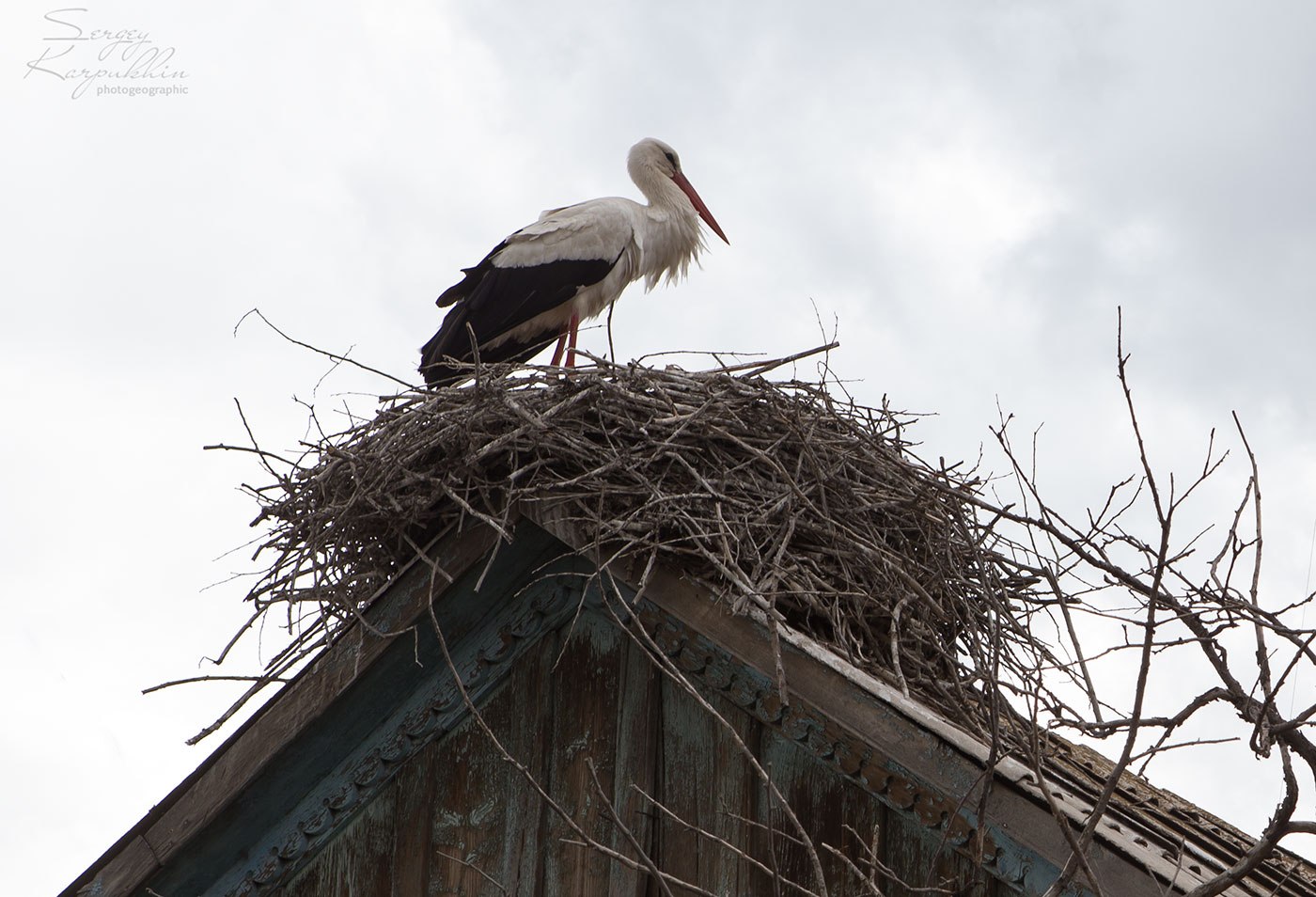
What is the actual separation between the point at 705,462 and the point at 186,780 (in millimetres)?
1374

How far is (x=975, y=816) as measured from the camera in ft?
8.17

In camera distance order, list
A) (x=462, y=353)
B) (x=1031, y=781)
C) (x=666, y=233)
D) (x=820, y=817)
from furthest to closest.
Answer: (x=666, y=233) → (x=462, y=353) → (x=820, y=817) → (x=1031, y=781)

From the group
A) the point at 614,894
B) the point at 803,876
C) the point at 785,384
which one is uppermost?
the point at 785,384

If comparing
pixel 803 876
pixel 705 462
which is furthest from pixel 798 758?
pixel 705 462

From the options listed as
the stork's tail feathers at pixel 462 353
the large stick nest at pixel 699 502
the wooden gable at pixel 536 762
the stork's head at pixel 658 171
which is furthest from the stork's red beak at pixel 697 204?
the wooden gable at pixel 536 762

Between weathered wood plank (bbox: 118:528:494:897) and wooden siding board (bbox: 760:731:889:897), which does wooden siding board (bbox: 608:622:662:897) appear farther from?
weathered wood plank (bbox: 118:528:494:897)

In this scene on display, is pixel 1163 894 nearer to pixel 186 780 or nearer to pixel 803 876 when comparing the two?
pixel 803 876

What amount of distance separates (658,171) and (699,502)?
16.3ft

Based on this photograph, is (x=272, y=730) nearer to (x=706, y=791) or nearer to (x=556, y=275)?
(x=706, y=791)

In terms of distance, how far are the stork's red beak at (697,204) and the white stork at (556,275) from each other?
237 mm

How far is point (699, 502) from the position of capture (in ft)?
11.0

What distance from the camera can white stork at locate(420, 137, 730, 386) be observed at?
7141mm

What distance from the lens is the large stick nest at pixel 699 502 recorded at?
3.20 metres

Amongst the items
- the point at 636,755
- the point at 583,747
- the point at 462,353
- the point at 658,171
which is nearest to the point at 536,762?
the point at 583,747
